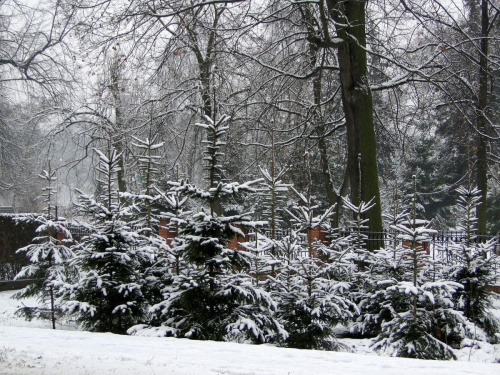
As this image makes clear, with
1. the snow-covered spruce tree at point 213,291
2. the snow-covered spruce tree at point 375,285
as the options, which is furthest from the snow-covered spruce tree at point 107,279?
the snow-covered spruce tree at point 375,285

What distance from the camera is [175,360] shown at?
492cm

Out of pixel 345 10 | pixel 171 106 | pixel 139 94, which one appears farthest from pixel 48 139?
pixel 345 10

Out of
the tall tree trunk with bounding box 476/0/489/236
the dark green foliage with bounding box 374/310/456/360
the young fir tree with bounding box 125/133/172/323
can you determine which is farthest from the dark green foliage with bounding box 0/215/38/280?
the tall tree trunk with bounding box 476/0/489/236

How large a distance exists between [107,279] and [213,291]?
1.82m

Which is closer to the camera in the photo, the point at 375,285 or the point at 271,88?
the point at 375,285

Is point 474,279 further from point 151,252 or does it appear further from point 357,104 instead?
point 151,252

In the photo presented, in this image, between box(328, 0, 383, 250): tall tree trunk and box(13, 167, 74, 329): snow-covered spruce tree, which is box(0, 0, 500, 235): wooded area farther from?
box(13, 167, 74, 329): snow-covered spruce tree

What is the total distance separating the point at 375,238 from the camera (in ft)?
37.0

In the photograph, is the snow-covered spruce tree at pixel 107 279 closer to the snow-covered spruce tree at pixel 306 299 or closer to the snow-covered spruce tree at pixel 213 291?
the snow-covered spruce tree at pixel 213 291

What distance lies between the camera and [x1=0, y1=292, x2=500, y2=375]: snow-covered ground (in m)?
4.54

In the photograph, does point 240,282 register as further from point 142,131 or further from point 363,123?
point 142,131

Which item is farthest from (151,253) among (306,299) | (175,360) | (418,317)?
(418,317)

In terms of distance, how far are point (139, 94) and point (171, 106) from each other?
71.9 inches

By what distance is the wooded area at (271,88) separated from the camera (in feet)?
38.6
